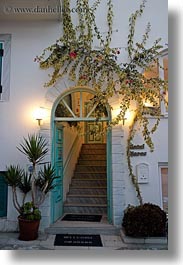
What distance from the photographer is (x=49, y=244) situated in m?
3.66

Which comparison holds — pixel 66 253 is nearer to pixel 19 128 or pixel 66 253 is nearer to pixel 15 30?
pixel 19 128

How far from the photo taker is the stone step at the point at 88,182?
5707 millimetres

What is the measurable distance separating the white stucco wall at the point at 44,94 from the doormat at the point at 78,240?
51 cm

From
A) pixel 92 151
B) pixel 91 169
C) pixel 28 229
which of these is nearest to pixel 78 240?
pixel 28 229

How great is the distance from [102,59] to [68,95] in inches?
37.0

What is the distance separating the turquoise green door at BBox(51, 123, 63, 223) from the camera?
4393mm

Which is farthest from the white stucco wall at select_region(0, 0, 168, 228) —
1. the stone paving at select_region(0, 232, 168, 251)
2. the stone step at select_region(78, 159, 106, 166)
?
the stone step at select_region(78, 159, 106, 166)

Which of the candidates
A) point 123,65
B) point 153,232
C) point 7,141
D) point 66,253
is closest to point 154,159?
point 153,232

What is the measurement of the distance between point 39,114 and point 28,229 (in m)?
1.79

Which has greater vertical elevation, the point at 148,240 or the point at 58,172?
the point at 58,172

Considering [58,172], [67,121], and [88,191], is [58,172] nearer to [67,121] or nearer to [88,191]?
[67,121]

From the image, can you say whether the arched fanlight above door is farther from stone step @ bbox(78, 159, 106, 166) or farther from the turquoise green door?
stone step @ bbox(78, 159, 106, 166)

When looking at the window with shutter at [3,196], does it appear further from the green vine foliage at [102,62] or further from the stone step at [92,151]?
the stone step at [92,151]

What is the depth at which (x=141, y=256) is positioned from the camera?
9.48ft
